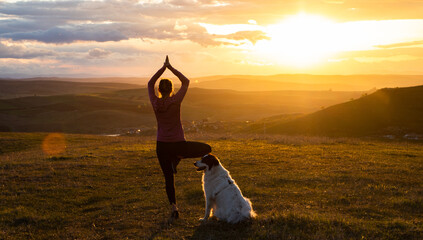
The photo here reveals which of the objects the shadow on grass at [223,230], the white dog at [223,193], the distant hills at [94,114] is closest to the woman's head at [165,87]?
the white dog at [223,193]

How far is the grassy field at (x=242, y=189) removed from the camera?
7828 mm

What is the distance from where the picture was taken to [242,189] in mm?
11961

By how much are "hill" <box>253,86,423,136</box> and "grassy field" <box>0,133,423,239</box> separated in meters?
22.3

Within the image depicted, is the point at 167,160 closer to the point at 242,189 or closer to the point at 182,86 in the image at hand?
the point at 182,86

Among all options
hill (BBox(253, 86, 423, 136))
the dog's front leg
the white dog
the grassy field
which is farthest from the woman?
hill (BBox(253, 86, 423, 136))

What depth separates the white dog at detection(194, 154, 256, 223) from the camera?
25.5 ft

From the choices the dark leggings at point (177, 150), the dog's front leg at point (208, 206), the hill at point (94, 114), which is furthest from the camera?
the hill at point (94, 114)

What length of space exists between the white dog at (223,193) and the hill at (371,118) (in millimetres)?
36450

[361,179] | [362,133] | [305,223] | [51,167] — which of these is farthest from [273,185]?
[362,133]

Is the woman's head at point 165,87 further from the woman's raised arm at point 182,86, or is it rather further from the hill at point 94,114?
the hill at point 94,114

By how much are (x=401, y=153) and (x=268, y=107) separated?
10171 cm

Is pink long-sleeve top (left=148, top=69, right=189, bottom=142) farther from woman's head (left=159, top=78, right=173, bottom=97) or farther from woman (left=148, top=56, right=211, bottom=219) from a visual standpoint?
woman's head (left=159, top=78, right=173, bottom=97)

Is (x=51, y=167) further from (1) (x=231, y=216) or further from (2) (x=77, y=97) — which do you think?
(2) (x=77, y=97)

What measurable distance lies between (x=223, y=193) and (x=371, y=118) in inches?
1635
